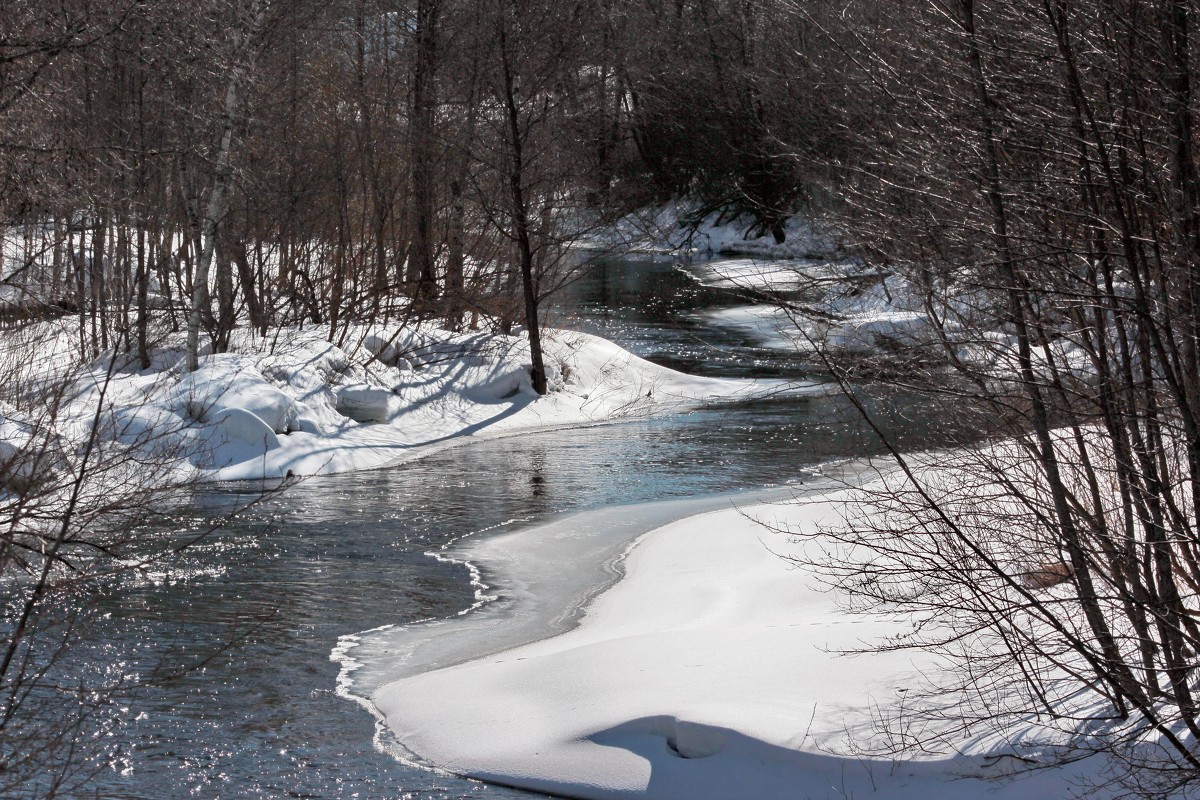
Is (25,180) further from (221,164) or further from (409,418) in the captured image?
(409,418)

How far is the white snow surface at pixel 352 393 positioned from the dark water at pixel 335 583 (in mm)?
782

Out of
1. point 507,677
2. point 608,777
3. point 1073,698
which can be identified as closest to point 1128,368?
point 1073,698

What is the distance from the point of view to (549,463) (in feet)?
50.1

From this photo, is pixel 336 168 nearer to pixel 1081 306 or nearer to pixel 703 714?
pixel 703 714

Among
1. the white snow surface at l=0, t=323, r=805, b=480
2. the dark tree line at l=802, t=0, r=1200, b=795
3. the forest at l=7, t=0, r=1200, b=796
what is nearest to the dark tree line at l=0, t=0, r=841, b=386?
the forest at l=7, t=0, r=1200, b=796

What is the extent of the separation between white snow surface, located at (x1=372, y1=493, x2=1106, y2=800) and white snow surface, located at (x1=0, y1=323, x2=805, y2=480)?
573 centimetres

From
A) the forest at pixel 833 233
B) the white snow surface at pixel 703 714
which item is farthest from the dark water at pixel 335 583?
the forest at pixel 833 233

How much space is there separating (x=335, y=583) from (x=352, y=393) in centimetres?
744

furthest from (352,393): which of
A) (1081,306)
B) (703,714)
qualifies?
(1081,306)

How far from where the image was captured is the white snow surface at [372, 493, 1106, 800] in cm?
579

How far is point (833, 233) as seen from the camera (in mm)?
10656

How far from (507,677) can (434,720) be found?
0.65 m

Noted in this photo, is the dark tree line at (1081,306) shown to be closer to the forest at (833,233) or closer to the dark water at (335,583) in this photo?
the forest at (833,233)

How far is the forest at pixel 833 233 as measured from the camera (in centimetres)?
512
